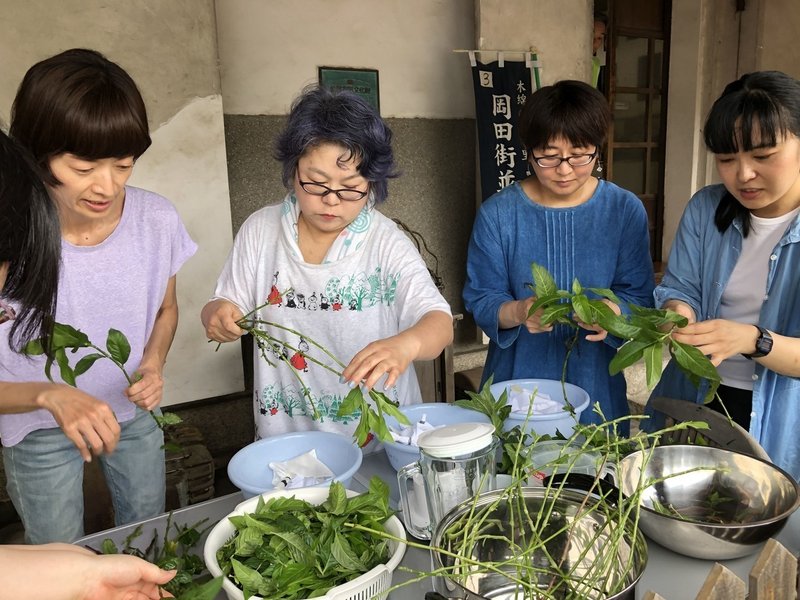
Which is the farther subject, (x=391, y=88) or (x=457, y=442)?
(x=391, y=88)

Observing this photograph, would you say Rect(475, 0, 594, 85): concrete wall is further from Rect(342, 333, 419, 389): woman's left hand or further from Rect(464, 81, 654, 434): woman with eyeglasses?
Rect(342, 333, 419, 389): woman's left hand

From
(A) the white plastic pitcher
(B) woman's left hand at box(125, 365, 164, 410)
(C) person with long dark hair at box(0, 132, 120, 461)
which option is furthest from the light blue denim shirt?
(C) person with long dark hair at box(0, 132, 120, 461)

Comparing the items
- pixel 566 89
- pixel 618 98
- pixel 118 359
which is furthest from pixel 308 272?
pixel 618 98

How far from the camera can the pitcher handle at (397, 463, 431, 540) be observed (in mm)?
1252

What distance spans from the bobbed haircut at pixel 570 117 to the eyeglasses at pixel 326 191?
699 millimetres

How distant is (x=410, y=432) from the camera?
1.53 m

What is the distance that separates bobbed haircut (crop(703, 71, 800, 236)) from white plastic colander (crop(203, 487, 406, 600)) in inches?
54.0

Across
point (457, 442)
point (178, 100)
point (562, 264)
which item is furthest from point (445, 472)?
point (178, 100)

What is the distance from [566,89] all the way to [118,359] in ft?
5.24

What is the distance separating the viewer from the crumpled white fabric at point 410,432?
4.88 feet

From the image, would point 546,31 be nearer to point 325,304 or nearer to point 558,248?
point 558,248

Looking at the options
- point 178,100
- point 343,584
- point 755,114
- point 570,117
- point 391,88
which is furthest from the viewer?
point 391,88

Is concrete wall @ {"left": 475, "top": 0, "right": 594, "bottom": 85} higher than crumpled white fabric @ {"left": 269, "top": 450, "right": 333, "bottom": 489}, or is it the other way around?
concrete wall @ {"left": 475, "top": 0, "right": 594, "bottom": 85}

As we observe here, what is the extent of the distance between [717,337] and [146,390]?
4.67 ft
